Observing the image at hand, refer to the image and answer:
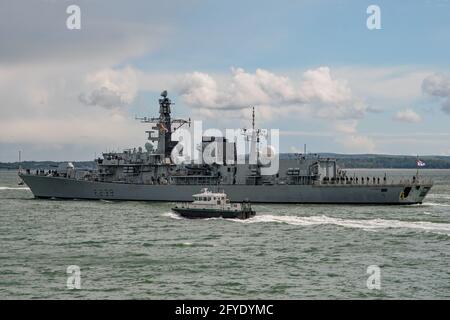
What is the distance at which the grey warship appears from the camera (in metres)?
70.7

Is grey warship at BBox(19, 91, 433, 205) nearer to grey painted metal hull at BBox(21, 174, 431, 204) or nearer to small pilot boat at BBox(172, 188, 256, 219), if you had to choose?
grey painted metal hull at BBox(21, 174, 431, 204)

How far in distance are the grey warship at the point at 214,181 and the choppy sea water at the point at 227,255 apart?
10.4 m

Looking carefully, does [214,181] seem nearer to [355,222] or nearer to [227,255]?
[355,222]

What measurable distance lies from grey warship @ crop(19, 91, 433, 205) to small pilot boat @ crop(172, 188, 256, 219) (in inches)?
627

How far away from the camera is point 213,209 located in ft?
179

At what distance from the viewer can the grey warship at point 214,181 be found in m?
70.7

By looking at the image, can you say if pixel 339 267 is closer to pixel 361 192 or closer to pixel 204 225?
pixel 204 225

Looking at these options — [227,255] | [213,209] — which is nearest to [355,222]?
[213,209]

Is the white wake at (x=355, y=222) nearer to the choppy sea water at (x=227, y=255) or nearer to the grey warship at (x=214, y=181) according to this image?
the choppy sea water at (x=227, y=255)

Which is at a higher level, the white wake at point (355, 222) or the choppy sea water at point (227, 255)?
the white wake at point (355, 222)

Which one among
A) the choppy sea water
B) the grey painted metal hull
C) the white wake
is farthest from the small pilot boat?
the grey painted metal hull

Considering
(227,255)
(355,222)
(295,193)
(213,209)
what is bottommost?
(227,255)

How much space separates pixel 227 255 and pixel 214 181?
38.5 metres

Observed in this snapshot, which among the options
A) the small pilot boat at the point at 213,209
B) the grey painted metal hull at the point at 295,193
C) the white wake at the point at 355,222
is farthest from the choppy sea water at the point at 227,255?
the grey painted metal hull at the point at 295,193
